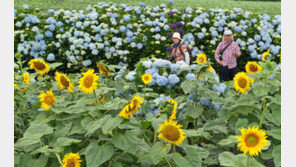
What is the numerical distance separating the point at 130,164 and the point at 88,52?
4.81m

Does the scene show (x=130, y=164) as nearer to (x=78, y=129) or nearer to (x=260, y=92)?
(x=78, y=129)

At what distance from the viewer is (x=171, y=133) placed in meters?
1.44

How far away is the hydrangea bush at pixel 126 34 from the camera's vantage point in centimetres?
612

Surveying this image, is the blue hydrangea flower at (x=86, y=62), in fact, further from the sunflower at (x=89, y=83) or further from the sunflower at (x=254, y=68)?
the sunflower at (x=89, y=83)

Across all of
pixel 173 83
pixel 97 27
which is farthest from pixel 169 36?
pixel 173 83

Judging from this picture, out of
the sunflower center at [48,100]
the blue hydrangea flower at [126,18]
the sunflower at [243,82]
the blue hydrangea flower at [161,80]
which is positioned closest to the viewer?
the sunflower center at [48,100]

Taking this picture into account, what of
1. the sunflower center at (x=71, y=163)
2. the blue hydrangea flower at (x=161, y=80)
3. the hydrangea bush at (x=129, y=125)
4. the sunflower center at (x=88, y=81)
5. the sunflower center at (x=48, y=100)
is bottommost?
the sunflower center at (x=71, y=163)

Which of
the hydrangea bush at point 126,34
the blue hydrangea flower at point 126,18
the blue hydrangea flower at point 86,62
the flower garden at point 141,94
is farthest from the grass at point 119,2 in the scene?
the blue hydrangea flower at point 86,62

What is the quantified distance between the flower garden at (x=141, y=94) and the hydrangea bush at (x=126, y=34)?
20 millimetres

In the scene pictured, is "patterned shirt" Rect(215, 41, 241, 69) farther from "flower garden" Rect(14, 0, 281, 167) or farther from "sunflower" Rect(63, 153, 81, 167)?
"sunflower" Rect(63, 153, 81, 167)

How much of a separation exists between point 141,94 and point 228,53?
3223mm

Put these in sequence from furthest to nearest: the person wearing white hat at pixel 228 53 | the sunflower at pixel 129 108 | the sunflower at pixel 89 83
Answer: the person wearing white hat at pixel 228 53, the sunflower at pixel 89 83, the sunflower at pixel 129 108

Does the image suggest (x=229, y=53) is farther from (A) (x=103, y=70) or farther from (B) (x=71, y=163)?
(B) (x=71, y=163)

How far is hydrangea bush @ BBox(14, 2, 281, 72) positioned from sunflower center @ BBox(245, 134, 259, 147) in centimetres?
473
